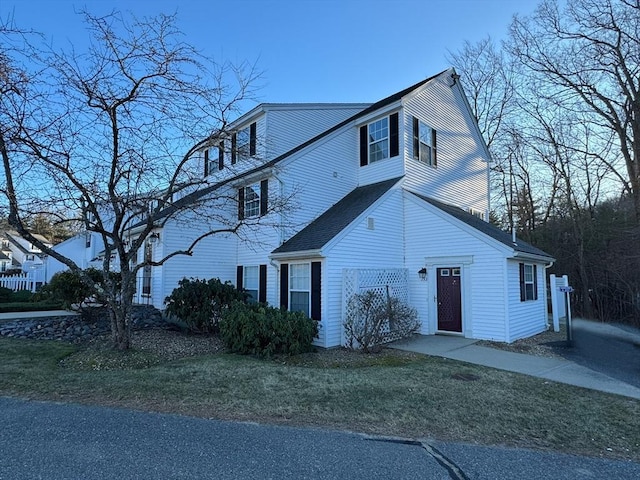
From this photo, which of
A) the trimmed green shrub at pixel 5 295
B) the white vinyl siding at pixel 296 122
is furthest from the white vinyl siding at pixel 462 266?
the trimmed green shrub at pixel 5 295

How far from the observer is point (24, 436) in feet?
14.8

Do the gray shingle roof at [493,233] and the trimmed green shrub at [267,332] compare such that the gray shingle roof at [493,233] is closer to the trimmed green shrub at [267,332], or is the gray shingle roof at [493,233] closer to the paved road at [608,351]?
the paved road at [608,351]

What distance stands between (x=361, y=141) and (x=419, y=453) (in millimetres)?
13191

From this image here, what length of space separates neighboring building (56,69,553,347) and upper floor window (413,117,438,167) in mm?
76

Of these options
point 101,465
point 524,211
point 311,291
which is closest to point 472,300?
point 311,291

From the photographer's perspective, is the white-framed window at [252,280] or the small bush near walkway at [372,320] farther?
the white-framed window at [252,280]

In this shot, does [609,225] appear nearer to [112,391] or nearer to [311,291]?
[311,291]

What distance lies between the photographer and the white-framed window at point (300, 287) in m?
11.7

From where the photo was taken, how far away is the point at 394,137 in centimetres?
1477

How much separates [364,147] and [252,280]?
6820 mm

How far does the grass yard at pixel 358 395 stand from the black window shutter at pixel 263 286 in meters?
4.82

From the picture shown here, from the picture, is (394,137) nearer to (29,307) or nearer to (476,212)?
(476,212)

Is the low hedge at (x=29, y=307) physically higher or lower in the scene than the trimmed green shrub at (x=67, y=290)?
lower

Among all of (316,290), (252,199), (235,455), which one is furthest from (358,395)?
A: (252,199)
